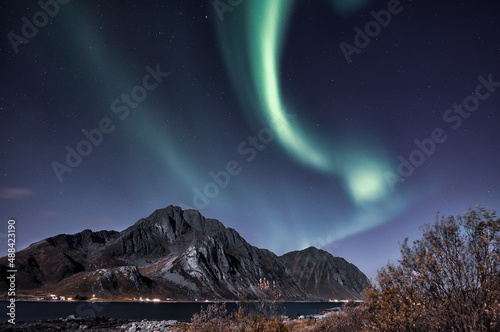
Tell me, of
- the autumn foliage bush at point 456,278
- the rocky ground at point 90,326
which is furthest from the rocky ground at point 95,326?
the autumn foliage bush at point 456,278

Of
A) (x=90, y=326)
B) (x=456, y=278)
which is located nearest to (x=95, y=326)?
(x=90, y=326)

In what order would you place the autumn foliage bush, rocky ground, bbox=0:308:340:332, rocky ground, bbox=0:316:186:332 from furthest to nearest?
1. rocky ground, bbox=0:316:186:332
2. rocky ground, bbox=0:308:340:332
3. the autumn foliage bush

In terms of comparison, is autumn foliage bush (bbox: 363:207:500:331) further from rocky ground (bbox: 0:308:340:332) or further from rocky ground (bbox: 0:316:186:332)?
rocky ground (bbox: 0:316:186:332)

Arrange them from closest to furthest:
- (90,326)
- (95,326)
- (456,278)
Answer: (456,278), (90,326), (95,326)

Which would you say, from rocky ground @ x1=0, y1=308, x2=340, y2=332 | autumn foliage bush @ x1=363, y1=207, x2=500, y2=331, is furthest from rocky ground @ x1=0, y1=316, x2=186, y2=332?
autumn foliage bush @ x1=363, y1=207, x2=500, y2=331

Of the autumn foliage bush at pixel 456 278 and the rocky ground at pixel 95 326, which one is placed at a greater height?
the autumn foliage bush at pixel 456 278

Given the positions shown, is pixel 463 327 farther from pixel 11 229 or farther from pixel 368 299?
pixel 11 229

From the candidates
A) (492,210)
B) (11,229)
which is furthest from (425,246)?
(11,229)

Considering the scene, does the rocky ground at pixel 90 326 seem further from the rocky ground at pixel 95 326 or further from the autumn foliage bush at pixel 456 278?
the autumn foliage bush at pixel 456 278

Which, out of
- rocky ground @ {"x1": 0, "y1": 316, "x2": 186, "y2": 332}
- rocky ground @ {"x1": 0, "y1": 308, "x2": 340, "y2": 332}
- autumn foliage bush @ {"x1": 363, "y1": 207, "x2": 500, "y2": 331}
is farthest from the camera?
rocky ground @ {"x1": 0, "y1": 316, "x2": 186, "y2": 332}

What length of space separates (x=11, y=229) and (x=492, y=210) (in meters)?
47.7

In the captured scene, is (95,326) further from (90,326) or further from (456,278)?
(456,278)

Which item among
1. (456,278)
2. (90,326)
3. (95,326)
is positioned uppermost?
(456,278)

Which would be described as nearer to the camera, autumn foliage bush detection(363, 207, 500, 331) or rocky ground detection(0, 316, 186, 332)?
autumn foliage bush detection(363, 207, 500, 331)
